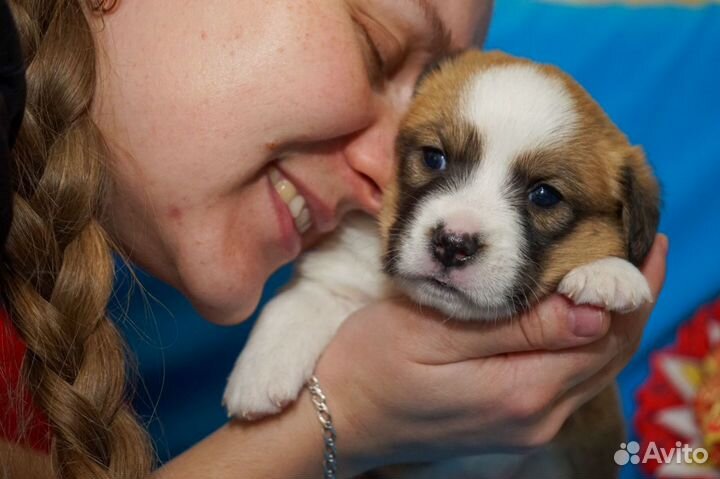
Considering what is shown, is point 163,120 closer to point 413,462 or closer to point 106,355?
point 106,355

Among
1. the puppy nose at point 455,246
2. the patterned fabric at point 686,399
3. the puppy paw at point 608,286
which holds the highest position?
the puppy nose at point 455,246

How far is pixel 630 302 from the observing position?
1.59 m

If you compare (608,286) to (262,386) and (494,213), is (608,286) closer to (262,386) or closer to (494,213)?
(494,213)

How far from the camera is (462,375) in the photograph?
1.77 m

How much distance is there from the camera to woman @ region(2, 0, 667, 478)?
150 cm

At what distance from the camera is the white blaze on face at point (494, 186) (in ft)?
5.15

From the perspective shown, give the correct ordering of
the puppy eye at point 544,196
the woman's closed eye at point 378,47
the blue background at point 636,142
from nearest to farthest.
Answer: the puppy eye at point 544,196, the woman's closed eye at point 378,47, the blue background at point 636,142

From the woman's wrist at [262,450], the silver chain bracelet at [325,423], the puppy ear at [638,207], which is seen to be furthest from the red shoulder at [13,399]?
the puppy ear at [638,207]

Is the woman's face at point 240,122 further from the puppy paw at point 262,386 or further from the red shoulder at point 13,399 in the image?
the red shoulder at point 13,399

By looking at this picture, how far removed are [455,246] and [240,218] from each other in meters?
0.48

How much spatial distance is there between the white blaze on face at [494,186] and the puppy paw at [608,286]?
112 mm

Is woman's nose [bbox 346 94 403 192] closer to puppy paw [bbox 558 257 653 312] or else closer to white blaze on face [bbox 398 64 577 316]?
white blaze on face [bbox 398 64 577 316]

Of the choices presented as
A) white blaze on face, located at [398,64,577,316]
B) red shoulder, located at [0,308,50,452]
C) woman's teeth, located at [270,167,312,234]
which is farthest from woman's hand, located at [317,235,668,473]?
red shoulder, located at [0,308,50,452]

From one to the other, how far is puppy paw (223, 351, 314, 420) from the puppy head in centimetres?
34
